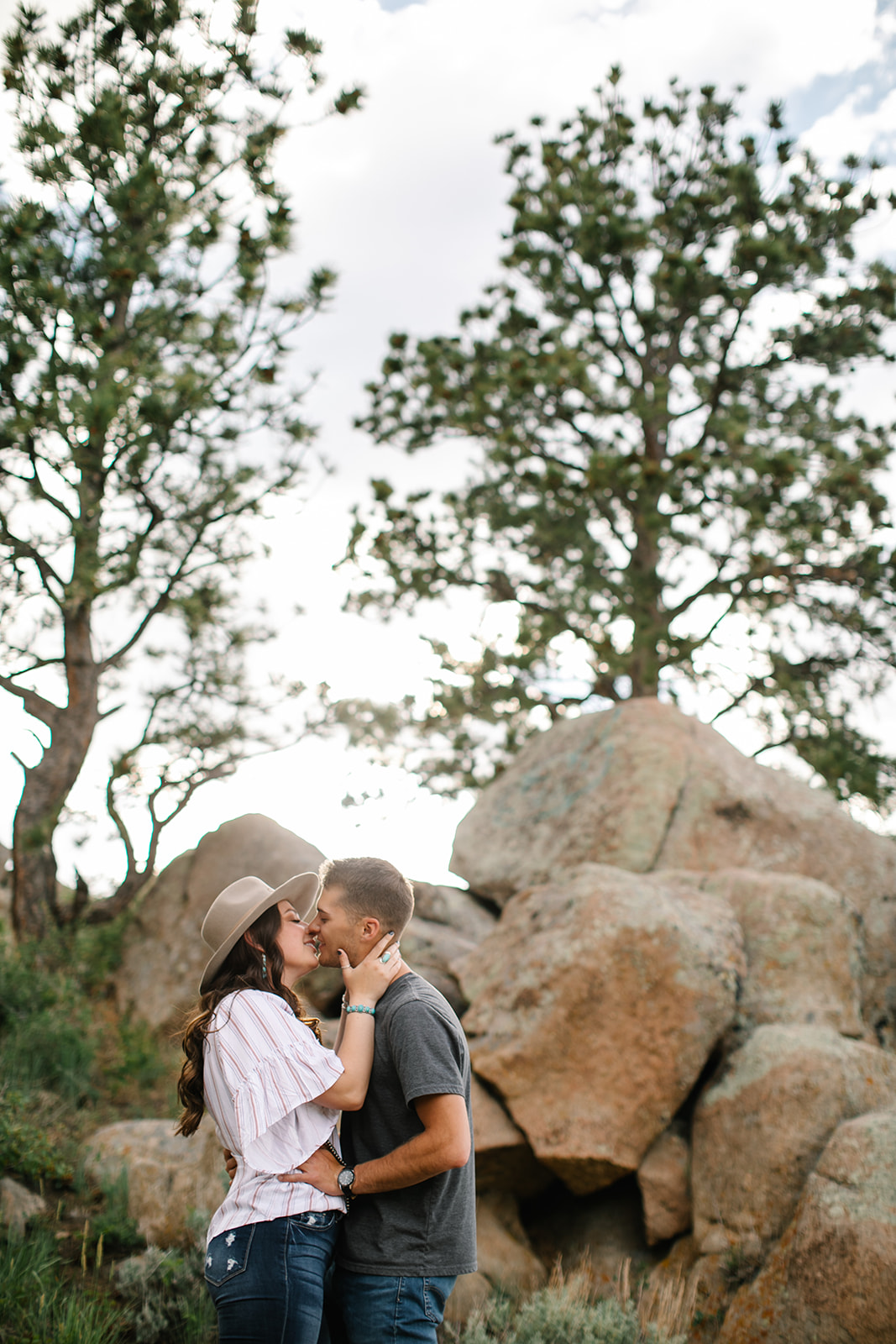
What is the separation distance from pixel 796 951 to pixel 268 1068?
16.1 feet

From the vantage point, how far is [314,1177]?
2.47 meters

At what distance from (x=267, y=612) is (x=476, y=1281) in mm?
7548

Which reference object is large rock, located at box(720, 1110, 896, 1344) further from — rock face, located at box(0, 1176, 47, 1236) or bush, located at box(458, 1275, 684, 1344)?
rock face, located at box(0, 1176, 47, 1236)

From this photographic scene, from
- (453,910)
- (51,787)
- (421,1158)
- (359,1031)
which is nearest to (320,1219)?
(421,1158)

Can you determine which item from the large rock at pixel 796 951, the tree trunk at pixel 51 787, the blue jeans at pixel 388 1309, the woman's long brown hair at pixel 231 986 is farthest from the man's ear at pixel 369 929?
the tree trunk at pixel 51 787

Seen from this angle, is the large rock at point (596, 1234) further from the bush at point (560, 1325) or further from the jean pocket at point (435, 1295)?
the jean pocket at point (435, 1295)

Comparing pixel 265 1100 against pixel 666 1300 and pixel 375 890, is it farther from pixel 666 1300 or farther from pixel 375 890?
pixel 666 1300

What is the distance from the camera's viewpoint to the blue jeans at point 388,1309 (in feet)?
7.83

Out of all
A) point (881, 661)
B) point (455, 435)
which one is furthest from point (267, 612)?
point (881, 661)

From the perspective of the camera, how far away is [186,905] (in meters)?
9.73

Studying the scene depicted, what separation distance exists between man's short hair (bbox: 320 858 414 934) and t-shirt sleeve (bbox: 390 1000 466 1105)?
264 mm

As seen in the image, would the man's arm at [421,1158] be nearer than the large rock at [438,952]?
Yes

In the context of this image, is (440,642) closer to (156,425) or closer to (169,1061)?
(156,425)

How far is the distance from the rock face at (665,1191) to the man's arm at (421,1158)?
3.42m
